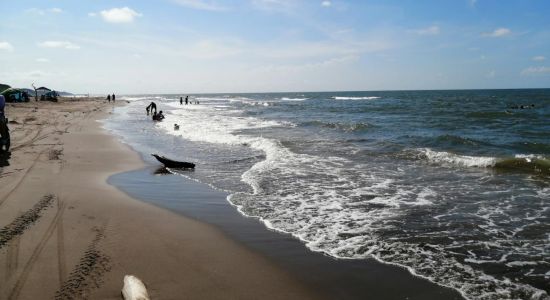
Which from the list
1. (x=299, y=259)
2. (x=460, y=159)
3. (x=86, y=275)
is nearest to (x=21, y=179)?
(x=86, y=275)

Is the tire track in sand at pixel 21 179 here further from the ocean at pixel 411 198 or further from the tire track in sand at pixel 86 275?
the ocean at pixel 411 198

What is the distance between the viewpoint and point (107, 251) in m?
5.37

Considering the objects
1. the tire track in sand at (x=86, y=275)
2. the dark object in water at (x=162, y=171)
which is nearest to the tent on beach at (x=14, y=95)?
the dark object in water at (x=162, y=171)

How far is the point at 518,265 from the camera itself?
5.38 m

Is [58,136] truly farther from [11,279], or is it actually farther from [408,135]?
[408,135]

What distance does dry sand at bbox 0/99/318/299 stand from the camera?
14.4 feet

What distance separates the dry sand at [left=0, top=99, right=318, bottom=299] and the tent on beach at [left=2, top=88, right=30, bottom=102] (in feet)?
133

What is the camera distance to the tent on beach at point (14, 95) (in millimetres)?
42250

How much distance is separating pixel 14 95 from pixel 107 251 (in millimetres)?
48209

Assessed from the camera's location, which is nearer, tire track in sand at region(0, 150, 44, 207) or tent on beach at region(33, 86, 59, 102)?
tire track in sand at region(0, 150, 44, 207)

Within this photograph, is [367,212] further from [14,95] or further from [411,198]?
[14,95]

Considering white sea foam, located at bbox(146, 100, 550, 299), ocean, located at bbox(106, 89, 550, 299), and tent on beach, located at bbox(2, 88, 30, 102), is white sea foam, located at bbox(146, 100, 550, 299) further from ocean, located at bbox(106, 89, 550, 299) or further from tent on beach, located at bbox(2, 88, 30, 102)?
tent on beach, located at bbox(2, 88, 30, 102)

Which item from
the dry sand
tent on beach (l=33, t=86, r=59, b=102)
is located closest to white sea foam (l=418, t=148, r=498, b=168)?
the dry sand

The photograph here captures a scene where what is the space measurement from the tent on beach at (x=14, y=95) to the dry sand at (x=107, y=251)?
133 ft
